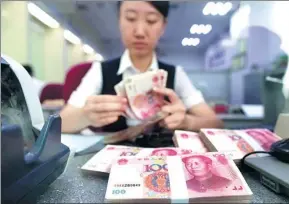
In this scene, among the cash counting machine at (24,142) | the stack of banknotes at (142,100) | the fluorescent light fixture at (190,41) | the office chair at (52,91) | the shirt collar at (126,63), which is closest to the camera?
the cash counting machine at (24,142)

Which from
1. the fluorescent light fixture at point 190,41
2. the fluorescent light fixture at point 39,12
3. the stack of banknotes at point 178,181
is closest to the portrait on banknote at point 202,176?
the stack of banknotes at point 178,181

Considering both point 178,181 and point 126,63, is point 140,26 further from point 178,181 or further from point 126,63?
point 178,181

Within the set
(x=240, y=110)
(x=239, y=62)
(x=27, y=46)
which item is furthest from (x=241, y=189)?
(x=27, y=46)

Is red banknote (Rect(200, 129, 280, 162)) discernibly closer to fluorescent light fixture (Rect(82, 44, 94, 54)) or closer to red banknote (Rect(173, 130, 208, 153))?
red banknote (Rect(173, 130, 208, 153))

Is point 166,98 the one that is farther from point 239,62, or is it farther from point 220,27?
point 239,62

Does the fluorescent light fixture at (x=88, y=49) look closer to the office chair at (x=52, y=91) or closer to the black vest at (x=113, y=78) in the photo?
the black vest at (x=113, y=78)

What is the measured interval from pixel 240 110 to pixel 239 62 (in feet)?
7.52

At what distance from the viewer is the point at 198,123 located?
102cm

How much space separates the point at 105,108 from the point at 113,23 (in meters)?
0.32

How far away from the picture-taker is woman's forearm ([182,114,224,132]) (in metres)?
0.96

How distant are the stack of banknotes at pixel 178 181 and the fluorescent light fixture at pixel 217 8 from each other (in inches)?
19.3

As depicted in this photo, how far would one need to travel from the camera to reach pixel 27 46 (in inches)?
148

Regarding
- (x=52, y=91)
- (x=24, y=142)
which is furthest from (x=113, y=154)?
(x=52, y=91)

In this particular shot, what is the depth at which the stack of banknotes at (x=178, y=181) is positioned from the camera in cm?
34
